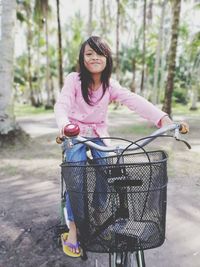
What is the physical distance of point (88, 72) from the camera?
287 cm

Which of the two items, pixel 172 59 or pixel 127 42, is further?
pixel 127 42

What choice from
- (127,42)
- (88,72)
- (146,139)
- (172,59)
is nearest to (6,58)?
(88,72)

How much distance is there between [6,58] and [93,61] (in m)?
5.94

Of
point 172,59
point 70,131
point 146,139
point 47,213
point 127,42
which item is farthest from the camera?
point 127,42

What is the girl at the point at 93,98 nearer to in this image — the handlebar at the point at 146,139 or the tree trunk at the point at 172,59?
the handlebar at the point at 146,139

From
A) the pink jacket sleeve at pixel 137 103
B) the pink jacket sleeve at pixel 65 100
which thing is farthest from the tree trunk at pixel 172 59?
the pink jacket sleeve at pixel 65 100

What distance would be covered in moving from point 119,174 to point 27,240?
2.11m

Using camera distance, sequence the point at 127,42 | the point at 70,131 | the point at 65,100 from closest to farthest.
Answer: the point at 70,131
the point at 65,100
the point at 127,42

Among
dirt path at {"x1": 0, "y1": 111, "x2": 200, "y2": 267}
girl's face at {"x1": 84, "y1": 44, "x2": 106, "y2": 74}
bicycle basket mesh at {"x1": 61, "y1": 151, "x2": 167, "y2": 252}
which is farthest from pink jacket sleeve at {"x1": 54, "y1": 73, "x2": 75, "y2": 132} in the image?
dirt path at {"x1": 0, "y1": 111, "x2": 200, "y2": 267}

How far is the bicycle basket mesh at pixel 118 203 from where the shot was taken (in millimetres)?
2117

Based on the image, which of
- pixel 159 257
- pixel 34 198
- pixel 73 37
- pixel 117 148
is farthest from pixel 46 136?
pixel 73 37

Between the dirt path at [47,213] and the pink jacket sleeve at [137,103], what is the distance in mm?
1417

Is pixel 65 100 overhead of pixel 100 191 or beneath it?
overhead

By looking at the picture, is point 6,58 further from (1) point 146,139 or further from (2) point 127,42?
(2) point 127,42
